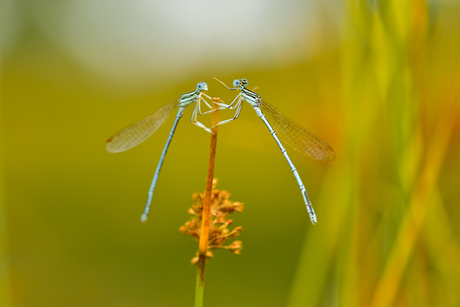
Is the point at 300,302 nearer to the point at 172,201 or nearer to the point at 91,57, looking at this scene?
the point at 172,201

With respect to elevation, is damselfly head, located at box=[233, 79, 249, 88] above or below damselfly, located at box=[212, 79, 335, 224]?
above

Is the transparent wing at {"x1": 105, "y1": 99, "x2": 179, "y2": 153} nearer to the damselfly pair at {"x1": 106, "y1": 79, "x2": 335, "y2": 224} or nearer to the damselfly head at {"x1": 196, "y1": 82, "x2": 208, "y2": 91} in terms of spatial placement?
the damselfly pair at {"x1": 106, "y1": 79, "x2": 335, "y2": 224}

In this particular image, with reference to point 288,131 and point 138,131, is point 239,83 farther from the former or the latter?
point 138,131

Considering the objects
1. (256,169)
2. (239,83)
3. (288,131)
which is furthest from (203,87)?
(256,169)

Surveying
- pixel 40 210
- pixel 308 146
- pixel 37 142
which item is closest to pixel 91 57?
pixel 37 142

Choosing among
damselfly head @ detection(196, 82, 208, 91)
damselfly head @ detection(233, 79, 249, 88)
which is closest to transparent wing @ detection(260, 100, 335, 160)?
damselfly head @ detection(233, 79, 249, 88)

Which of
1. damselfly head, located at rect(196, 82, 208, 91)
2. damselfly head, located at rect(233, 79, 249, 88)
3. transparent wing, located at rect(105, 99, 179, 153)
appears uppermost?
damselfly head, located at rect(233, 79, 249, 88)

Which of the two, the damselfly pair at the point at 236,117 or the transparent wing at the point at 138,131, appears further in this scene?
the transparent wing at the point at 138,131

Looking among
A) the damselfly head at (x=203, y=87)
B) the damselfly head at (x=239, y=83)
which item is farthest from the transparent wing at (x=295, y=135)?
the damselfly head at (x=203, y=87)

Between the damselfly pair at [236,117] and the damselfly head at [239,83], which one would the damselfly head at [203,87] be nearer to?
the damselfly pair at [236,117]
